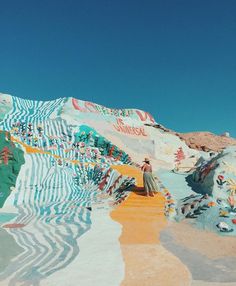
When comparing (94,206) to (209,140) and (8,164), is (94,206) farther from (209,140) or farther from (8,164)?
(209,140)

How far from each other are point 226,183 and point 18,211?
7.77 m

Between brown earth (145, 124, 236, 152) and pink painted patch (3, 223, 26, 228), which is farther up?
brown earth (145, 124, 236, 152)

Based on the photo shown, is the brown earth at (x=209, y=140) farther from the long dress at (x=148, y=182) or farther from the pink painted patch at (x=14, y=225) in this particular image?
the pink painted patch at (x=14, y=225)

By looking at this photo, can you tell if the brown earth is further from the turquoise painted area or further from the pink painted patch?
the pink painted patch

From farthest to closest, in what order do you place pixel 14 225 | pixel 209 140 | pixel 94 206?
pixel 209 140 → pixel 94 206 → pixel 14 225

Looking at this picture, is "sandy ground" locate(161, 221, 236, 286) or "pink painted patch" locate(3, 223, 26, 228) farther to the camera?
"pink painted patch" locate(3, 223, 26, 228)

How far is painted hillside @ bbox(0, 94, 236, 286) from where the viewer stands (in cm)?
637

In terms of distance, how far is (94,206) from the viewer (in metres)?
12.7

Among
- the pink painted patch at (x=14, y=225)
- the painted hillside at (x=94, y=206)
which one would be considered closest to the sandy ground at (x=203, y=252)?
the painted hillside at (x=94, y=206)

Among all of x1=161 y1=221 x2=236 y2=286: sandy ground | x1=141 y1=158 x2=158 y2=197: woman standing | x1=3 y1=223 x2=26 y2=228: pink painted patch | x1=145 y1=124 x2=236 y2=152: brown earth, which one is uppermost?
x1=145 y1=124 x2=236 y2=152: brown earth

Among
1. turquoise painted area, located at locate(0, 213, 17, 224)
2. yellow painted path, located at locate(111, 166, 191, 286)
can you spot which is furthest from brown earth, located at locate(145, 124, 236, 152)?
turquoise painted area, located at locate(0, 213, 17, 224)

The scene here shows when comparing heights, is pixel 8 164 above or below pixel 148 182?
above

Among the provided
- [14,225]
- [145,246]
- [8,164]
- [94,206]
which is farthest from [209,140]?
[145,246]

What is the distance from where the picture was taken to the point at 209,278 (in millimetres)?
5824
